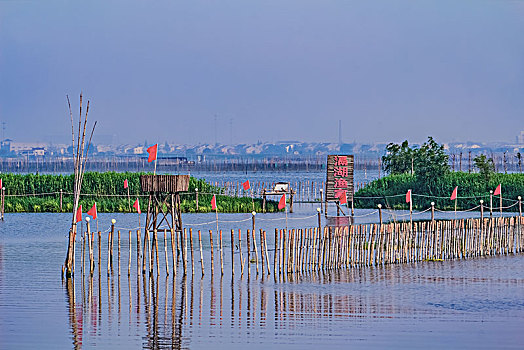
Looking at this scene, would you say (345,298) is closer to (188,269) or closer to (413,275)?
(413,275)

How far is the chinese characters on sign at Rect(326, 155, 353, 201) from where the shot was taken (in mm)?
37438

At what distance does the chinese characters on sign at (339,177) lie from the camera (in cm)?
3744

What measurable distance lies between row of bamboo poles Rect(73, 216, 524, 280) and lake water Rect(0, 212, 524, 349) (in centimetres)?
38

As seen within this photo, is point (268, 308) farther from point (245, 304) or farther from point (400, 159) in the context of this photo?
point (400, 159)

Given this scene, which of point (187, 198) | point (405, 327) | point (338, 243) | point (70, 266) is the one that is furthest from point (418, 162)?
point (405, 327)

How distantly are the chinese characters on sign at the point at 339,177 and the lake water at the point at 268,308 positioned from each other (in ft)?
46.7

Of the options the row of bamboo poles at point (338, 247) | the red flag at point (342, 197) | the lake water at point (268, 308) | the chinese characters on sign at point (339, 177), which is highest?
the chinese characters on sign at point (339, 177)

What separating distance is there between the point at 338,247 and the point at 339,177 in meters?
16.8

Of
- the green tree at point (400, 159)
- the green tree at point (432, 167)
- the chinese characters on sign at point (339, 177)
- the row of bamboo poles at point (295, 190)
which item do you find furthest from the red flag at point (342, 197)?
the green tree at point (400, 159)

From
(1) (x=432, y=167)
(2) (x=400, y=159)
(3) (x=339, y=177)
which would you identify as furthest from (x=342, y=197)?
(2) (x=400, y=159)

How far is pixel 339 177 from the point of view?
1484 inches

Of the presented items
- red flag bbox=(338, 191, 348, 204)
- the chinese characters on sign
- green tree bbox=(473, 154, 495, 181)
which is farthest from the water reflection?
green tree bbox=(473, 154, 495, 181)

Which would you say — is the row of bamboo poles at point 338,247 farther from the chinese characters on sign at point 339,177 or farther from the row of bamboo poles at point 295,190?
the row of bamboo poles at point 295,190

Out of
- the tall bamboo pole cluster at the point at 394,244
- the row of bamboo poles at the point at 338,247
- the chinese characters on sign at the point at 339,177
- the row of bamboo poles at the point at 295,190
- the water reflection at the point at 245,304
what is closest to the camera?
the water reflection at the point at 245,304
